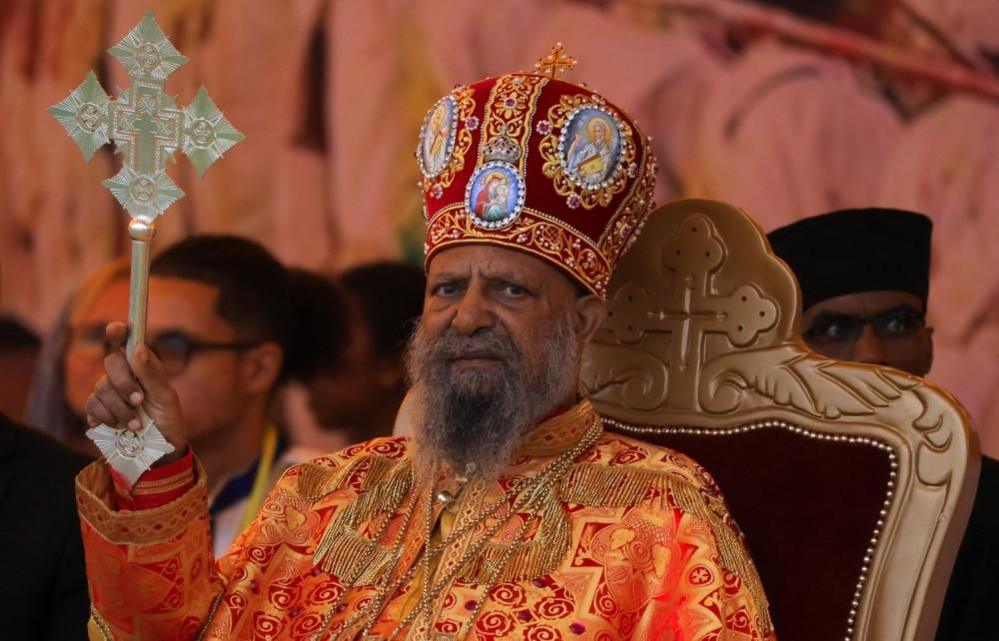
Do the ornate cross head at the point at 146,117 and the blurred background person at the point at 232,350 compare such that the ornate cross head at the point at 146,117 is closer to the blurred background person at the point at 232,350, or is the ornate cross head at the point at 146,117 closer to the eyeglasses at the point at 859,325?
the eyeglasses at the point at 859,325

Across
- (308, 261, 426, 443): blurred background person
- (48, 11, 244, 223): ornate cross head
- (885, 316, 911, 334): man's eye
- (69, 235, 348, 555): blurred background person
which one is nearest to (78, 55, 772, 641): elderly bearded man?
Answer: (48, 11, 244, 223): ornate cross head

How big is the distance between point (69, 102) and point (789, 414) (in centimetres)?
153

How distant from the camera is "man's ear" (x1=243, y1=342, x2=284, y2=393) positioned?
5453 millimetres

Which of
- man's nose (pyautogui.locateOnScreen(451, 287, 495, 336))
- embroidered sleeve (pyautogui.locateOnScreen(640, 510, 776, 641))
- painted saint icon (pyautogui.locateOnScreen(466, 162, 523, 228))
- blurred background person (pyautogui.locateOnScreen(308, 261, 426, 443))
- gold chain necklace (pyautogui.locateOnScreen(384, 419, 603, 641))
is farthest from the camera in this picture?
blurred background person (pyautogui.locateOnScreen(308, 261, 426, 443))

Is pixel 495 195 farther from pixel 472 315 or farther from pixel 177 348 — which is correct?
pixel 177 348

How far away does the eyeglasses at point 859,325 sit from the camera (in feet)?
14.3

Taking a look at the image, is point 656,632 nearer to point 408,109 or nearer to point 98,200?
point 408,109

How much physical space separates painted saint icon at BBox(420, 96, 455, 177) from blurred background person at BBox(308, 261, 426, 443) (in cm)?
199

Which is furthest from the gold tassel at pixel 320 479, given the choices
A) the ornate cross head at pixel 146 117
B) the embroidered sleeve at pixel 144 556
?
the ornate cross head at pixel 146 117

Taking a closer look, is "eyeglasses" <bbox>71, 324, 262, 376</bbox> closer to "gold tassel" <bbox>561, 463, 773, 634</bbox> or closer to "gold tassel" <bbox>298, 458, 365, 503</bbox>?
"gold tassel" <bbox>298, 458, 365, 503</bbox>

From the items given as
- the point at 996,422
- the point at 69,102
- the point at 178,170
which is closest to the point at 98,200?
the point at 178,170

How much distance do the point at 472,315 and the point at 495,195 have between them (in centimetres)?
28

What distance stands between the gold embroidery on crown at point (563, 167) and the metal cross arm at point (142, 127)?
0.78m

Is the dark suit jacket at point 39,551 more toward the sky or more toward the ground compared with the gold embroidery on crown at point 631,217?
more toward the ground
